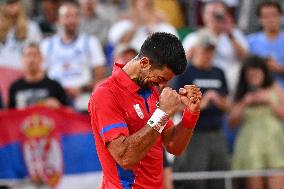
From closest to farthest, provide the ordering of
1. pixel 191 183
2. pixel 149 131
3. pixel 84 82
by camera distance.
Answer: pixel 149 131 → pixel 191 183 → pixel 84 82

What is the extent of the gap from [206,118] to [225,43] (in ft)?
5.20

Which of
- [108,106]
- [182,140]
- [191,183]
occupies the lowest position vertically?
[191,183]

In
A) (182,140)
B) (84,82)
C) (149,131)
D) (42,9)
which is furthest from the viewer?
(42,9)

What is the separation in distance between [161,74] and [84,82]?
5252 mm

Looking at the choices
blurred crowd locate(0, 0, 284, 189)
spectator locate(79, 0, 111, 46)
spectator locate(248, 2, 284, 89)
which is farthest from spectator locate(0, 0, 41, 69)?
spectator locate(248, 2, 284, 89)

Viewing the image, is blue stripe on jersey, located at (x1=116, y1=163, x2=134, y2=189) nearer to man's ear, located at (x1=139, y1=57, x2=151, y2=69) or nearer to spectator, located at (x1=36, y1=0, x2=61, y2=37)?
man's ear, located at (x1=139, y1=57, x2=151, y2=69)

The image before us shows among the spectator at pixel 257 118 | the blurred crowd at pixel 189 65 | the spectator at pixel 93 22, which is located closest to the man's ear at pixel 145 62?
the blurred crowd at pixel 189 65

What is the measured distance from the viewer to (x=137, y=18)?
11312mm

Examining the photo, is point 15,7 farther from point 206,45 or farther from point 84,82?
point 206,45

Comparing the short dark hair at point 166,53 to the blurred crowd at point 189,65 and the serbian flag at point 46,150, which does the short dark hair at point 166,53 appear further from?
the serbian flag at point 46,150

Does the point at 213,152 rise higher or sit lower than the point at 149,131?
lower

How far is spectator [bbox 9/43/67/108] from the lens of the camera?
396 inches

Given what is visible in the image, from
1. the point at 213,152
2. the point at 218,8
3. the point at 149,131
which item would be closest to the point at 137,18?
the point at 218,8

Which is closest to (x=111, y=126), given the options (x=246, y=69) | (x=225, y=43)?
(x=246, y=69)
